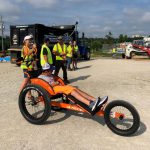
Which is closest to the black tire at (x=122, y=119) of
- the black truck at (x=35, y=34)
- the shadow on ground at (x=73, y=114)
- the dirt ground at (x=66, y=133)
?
the dirt ground at (x=66, y=133)

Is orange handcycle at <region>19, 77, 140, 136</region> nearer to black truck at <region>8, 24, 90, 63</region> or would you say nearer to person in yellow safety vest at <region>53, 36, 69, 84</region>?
person in yellow safety vest at <region>53, 36, 69, 84</region>

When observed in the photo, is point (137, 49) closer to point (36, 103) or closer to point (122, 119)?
point (36, 103)

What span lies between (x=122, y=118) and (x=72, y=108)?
1.06 m

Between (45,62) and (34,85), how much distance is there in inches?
112

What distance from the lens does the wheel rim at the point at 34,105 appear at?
6.05 meters

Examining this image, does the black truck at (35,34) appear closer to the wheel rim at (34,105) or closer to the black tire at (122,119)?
the wheel rim at (34,105)

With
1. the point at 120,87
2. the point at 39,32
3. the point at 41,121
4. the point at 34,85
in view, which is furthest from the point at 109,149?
the point at 39,32

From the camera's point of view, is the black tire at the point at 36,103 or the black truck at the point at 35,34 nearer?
the black tire at the point at 36,103

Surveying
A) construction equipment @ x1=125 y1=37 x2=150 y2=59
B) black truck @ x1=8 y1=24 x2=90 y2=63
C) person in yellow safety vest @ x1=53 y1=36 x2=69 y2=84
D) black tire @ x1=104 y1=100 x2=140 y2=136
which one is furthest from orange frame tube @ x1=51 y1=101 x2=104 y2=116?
construction equipment @ x1=125 y1=37 x2=150 y2=59

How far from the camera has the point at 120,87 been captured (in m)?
10.2

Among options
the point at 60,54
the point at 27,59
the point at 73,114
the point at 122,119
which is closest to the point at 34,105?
the point at 73,114

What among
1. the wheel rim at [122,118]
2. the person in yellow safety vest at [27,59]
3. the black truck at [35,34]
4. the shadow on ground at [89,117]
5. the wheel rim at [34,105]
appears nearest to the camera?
the wheel rim at [122,118]

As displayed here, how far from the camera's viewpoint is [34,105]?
6.42 m

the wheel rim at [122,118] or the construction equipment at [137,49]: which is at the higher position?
the construction equipment at [137,49]
